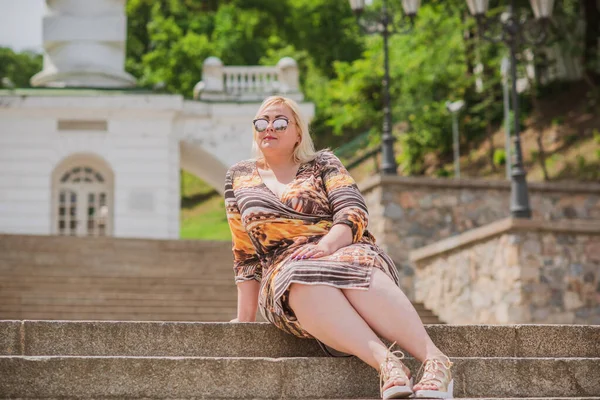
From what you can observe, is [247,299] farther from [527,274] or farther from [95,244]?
[95,244]

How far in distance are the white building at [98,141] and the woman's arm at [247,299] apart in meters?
17.0

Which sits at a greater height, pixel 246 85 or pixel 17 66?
pixel 17 66

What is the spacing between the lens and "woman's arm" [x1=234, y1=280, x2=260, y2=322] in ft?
18.6

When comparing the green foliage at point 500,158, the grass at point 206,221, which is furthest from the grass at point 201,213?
the green foliage at point 500,158

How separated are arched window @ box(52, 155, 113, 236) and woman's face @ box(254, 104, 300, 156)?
17796 mm

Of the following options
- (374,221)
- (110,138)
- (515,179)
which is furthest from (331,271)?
(110,138)

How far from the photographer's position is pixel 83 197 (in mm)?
23375

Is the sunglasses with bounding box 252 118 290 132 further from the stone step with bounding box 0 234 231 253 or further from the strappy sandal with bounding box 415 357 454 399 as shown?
the stone step with bounding box 0 234 231 253

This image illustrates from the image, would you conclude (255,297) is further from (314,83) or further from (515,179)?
(314,83)

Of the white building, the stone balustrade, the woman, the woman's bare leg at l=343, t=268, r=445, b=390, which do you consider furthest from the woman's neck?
the stone balustrade

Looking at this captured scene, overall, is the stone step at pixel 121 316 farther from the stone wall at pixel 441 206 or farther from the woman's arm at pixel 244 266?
the woman's arm at pixel 244 266

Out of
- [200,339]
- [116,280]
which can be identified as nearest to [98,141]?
[116,280]

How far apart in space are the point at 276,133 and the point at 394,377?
1628mm

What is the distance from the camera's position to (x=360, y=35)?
44531 millimetres
